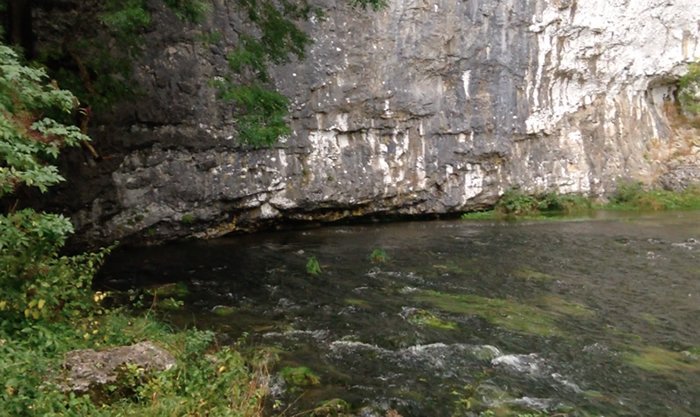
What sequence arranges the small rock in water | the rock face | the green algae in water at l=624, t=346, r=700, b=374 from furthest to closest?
the rock face
the green algae in water at l=624, t=346, r=700, b=374
the small rock in water

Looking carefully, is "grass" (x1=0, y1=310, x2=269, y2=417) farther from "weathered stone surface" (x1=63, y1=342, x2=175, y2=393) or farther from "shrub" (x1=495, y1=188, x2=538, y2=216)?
"shrub" (x1=495, y1=188, x2=538, y2=216)

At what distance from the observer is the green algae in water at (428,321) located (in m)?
9.04

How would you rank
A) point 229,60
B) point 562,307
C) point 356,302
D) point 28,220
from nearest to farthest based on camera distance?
point 28,220 < point 562,307 < point 356,302 < point 229,60

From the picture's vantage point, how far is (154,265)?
1340 centimetres

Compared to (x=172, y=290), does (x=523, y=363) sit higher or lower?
lower

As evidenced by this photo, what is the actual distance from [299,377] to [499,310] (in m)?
4.03

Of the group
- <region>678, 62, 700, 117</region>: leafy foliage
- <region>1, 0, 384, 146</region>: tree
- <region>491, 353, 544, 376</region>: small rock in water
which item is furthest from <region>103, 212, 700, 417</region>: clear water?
<region>678, 62, 700, 117</region>: leafy foliage

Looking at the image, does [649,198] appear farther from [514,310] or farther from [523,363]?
[523,363]

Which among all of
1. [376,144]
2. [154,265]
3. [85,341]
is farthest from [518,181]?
[85,341]

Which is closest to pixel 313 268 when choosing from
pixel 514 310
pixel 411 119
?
pixel 514 310

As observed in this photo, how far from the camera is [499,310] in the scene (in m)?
9.94

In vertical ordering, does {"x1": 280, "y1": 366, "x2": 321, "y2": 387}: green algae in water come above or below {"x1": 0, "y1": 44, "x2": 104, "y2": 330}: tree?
below

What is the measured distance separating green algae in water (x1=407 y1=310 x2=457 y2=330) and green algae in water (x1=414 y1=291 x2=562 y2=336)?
0.50 meters

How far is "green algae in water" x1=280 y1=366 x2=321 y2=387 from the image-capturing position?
6875 millimetres
